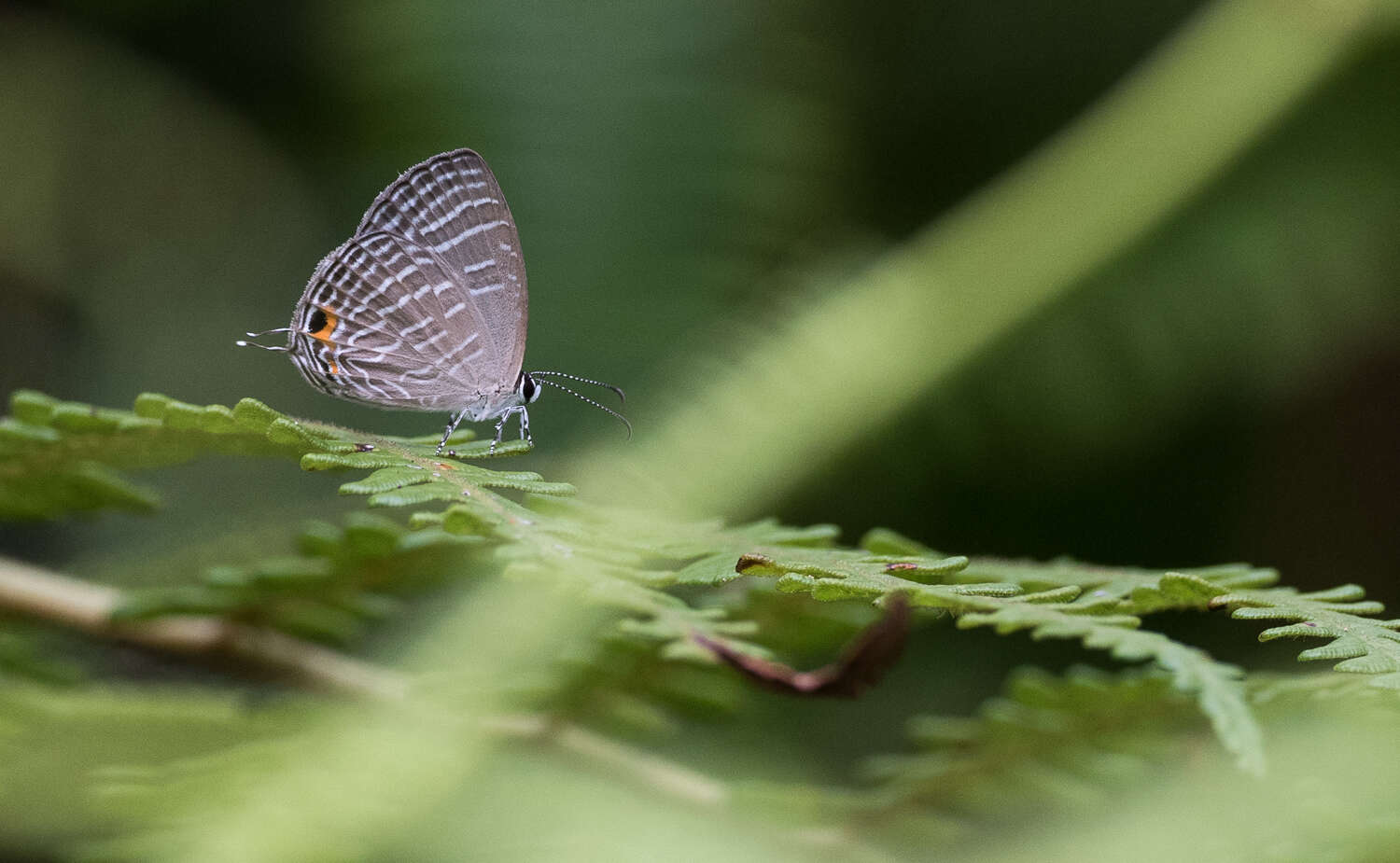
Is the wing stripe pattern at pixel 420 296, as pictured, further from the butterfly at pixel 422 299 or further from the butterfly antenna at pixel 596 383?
the butterfly antenna at pixel 596 383

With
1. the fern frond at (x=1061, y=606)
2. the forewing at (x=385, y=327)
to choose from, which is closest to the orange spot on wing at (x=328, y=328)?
the forewing at (x=385, y=327)

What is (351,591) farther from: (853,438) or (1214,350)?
(1214,350)

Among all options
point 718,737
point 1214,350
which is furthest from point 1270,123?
point 718,737

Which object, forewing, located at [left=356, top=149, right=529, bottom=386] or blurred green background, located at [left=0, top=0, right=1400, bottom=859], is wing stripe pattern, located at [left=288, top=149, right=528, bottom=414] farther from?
blurred green background, located at [left=0, top=0, right=1400, bottom=859]

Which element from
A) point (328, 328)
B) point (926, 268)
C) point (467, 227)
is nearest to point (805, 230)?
point (926, 268)

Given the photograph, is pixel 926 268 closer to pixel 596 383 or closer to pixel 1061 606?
pixel 596 383

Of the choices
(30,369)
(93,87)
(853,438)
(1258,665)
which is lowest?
(1258,665)
